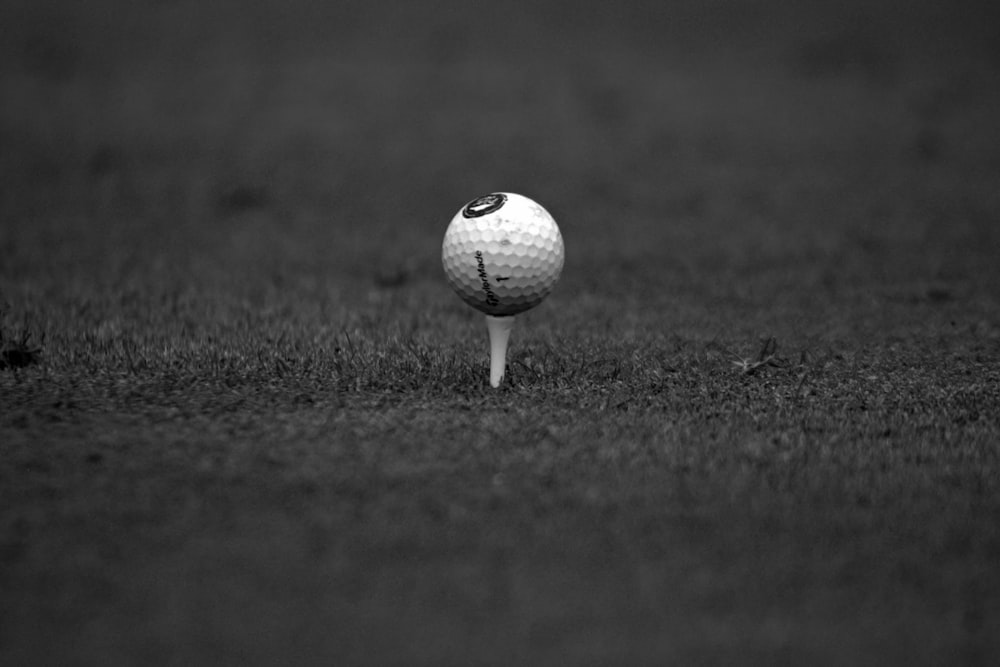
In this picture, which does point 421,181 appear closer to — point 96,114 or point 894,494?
point 96,114

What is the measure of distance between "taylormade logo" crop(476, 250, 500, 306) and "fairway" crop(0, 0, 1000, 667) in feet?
1.57

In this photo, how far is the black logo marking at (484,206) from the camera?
20.0ft

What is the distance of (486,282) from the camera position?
6047mm

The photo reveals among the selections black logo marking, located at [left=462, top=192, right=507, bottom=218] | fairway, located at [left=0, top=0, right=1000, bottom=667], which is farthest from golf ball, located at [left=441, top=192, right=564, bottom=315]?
fairway, located at [left=0, top=0, right=1000, bottom=667]

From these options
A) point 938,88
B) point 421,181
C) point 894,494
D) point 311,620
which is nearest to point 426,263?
point 421,181

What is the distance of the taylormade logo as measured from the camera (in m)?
6.01

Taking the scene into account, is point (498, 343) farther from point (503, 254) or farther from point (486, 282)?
point (503, 254)

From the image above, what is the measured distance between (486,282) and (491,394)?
0.59 metres

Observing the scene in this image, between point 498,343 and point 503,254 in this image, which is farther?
point 498,343

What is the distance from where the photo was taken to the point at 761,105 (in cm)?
1780

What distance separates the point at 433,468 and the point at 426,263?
18.6 feet

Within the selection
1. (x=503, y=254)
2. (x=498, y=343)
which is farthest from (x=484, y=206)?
(x=498, y=343)

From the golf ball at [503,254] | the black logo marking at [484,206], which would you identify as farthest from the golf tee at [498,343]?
the black logo marking at [484,206]

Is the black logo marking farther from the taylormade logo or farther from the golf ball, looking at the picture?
the taylormade logo
